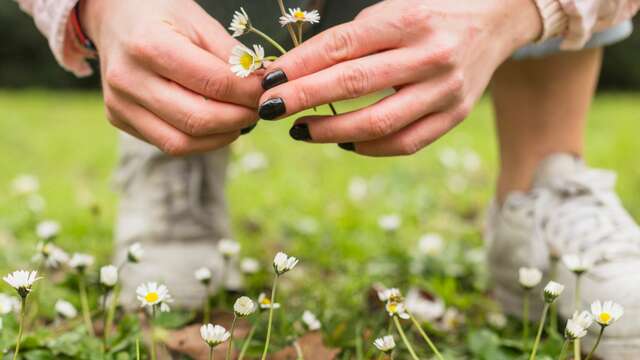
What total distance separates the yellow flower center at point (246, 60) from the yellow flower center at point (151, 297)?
32 centimetres

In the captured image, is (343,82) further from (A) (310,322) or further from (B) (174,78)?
(A) (310,322)

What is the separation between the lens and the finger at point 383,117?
0.97 meters

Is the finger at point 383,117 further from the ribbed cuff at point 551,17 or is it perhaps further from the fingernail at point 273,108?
the ribbed cuff at point 551,17

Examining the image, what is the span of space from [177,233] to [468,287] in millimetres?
603

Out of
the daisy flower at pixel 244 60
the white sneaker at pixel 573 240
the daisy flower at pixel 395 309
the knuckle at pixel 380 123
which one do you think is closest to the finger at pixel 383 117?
the knuckle at pixel 380 123

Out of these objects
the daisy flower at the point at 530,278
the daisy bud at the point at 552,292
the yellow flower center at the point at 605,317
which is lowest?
the yellow flower center at the point at 605,317

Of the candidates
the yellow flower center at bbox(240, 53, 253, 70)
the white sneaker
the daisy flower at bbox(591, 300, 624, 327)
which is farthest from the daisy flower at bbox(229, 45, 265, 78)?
the white sneaker

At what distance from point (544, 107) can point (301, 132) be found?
26.2 inches

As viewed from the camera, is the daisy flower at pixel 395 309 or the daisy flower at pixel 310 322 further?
the daisy flower at pixel 310 322

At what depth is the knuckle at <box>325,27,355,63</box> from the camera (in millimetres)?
967

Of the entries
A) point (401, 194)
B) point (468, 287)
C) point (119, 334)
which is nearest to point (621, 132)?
point (401, 194)

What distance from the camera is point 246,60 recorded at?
0.96 meters

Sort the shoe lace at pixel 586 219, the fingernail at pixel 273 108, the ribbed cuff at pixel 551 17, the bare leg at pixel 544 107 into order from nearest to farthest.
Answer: the fingernail at pixel 273 108 < the ribbed cuff at pixel 551 17 < the shoe lace at pixel 586 219 < the bare leg at pixel 544 107

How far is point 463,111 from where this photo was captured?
104cm
